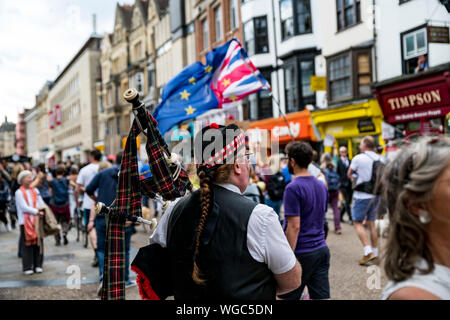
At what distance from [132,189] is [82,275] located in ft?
17.3

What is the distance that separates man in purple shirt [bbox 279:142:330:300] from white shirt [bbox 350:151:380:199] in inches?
111

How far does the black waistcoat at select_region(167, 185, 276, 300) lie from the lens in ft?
6.45

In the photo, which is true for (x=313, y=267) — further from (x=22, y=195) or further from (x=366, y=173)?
(x=22, y=195)

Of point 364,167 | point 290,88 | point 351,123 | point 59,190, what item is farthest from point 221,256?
point 290,88

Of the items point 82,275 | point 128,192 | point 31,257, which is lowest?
point 82,275

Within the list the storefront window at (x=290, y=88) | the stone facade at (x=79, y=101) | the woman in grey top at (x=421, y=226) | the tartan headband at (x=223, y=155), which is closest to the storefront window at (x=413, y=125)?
the storefront window at (x=290, y=88)

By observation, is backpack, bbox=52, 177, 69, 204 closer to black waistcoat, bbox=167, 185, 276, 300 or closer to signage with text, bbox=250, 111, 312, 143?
black waistcoat, bbox=167, 185, 276, 300

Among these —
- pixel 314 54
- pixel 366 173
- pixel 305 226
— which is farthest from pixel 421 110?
pixel 305 226

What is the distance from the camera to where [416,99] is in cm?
1363

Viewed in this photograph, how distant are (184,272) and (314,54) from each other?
736 inches

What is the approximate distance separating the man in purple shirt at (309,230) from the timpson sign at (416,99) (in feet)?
33.9

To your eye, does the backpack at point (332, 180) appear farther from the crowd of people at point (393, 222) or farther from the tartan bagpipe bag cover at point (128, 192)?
the tartan bagpipe bag cover at point (128, 192)

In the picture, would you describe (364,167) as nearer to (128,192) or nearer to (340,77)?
(128,192)
